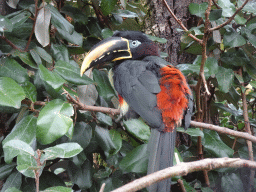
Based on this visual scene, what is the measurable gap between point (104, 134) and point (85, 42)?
76cm

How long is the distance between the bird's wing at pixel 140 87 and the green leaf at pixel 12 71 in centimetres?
63

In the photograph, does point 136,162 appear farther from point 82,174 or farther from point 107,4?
point 107,4

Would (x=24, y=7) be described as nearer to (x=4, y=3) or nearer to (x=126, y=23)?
(x=4, y=3)

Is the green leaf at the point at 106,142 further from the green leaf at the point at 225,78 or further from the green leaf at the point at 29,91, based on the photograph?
the green leaf at the point at 225,78

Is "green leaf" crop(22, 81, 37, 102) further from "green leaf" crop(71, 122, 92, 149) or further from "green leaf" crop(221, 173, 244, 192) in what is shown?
"green leaf" crop(221, 173, 244, 192)

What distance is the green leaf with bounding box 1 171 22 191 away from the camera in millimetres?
1447

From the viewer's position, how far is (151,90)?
1.69 metres

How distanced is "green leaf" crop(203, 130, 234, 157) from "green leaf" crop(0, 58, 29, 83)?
1.22 metres

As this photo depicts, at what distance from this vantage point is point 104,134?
→ 164 centimetres

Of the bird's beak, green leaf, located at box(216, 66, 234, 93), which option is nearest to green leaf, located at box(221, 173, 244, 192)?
green leaf, located at box(216, 66, 234, 93)

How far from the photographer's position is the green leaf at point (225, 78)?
191 centimetres

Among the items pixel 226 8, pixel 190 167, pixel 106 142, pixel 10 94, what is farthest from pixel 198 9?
pixel 190 167

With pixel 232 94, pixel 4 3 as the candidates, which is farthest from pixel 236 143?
pixel 4 3

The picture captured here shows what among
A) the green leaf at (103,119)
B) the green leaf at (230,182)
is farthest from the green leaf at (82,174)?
the green leaf at (230,182)
